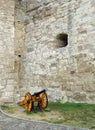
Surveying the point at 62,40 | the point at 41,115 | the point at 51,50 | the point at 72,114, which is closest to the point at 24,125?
the point at 41,115

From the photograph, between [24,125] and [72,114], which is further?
[72,114]

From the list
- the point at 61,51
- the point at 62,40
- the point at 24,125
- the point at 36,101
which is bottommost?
the point at 24,125

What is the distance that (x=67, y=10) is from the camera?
7238mm

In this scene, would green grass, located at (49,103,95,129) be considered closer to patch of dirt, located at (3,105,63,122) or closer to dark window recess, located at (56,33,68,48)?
patch of dirt, located at (3,105,63,122)

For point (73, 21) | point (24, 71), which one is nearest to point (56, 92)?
point (24, 71)

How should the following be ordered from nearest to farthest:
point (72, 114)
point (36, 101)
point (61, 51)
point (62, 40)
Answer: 1. point (72, 114)
2. point (36, 101)
3. point (61, 51)
4. point (62, 40)

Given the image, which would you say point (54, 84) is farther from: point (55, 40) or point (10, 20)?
point (10, 20)

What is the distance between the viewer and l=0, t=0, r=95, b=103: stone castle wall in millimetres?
6609

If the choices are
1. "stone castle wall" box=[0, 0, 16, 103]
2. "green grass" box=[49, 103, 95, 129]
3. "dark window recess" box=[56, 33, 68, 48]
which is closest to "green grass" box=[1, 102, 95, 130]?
"green grass" box=[49, 103, 95, 129]

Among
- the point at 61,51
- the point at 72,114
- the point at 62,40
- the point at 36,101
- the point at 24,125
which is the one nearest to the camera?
the point at 24,125

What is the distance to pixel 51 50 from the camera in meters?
7.52

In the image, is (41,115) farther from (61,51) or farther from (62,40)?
(62,40)

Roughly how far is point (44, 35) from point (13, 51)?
1.07 meters

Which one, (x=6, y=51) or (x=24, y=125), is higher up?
(x=6, y=51)
